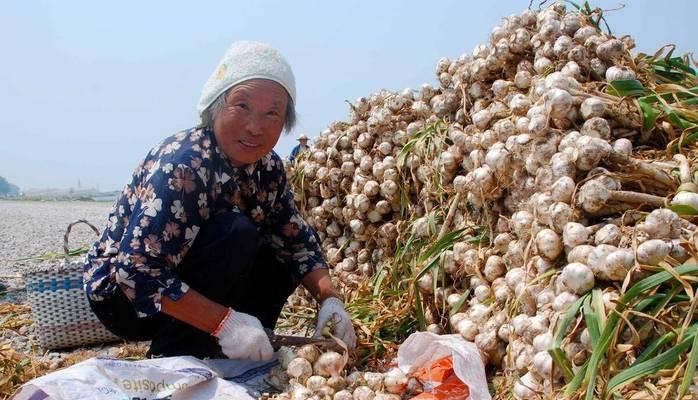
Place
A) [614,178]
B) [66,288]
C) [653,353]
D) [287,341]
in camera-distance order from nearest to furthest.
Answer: [653,353], [614,178], [287,341], [66,288]

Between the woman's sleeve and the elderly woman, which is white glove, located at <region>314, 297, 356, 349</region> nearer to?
the elderly woman

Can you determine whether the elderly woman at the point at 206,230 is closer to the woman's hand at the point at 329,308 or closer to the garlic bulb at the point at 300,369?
the woman's hand at the point at 329,308

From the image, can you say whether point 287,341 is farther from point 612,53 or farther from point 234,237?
point 612,53

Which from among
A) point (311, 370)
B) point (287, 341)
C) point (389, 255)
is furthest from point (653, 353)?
point (389, 255)

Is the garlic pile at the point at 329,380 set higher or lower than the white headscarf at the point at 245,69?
lower

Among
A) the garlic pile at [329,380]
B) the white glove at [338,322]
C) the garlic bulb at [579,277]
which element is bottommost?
the garlic pile at [329,380]

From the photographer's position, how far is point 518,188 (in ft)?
7.14

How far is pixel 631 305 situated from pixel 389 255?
5.21 feet

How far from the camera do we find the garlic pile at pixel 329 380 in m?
1.95

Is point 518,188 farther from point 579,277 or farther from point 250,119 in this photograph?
point 250,119

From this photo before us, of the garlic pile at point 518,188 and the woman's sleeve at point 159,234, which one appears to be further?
the woman's sleeve at point 159,234

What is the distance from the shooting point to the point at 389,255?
10.1 feet

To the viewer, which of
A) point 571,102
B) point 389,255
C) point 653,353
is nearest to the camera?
point 653,353

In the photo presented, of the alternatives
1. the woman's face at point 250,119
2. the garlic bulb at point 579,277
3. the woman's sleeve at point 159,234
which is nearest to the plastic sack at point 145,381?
the woman's sleeve at point 159,234
